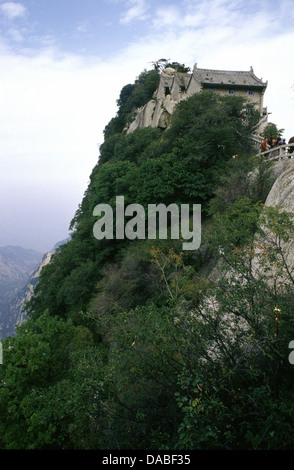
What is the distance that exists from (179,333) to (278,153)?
14062 millimetres

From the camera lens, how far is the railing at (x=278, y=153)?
583 inches

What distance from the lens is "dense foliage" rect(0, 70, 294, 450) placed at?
561 cm

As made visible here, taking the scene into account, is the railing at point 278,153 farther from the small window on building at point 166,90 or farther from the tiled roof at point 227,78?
the small window on building at point 166,90

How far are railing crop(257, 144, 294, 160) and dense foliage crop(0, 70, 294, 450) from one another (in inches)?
36.4

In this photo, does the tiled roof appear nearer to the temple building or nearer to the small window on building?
the temple building

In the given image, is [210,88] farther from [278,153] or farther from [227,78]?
[278,153]

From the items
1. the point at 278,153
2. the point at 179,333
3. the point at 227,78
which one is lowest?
the point at 179,333

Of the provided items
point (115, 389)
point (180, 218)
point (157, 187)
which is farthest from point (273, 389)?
point (157, 187)

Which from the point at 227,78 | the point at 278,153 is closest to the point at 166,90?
the point at 227,78

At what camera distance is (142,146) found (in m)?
31.9

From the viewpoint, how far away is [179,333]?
672 centimetres

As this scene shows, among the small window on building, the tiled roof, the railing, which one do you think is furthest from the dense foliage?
the small window on building

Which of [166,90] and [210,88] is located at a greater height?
[166,90]

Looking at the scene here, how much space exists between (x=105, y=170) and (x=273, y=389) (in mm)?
24799
